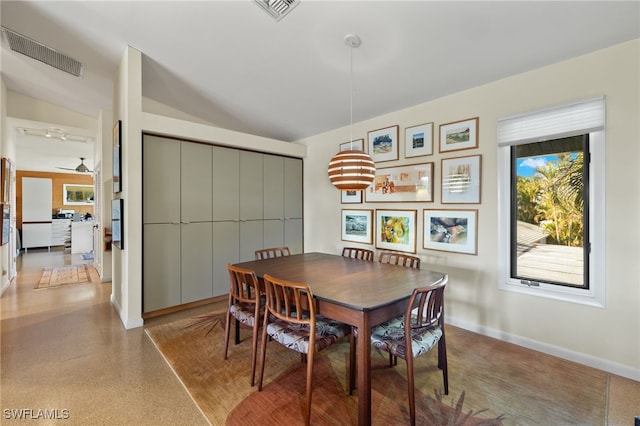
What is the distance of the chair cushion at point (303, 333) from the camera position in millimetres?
1842

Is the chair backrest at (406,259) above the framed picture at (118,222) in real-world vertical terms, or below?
below

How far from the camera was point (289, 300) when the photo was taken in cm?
190

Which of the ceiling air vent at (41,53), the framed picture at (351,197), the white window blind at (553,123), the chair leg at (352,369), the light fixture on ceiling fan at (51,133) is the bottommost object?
the chair leg at (352,369)

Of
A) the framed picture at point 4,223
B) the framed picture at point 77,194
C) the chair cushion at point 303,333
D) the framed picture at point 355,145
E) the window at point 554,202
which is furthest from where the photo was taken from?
the framed picture at point 77,194

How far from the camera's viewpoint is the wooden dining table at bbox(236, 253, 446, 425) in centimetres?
160

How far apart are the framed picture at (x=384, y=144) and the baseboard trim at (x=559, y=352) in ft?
7.17

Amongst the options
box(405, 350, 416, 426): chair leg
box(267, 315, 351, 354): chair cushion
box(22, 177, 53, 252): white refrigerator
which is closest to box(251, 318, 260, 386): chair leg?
box(267, 315, 351, 354): chair cushion

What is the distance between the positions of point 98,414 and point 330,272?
182cm

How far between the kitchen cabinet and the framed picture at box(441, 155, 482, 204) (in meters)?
2.63

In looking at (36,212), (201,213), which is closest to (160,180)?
(201,213)

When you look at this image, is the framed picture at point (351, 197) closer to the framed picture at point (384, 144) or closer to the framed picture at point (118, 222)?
the framed picture at point (384, 144)

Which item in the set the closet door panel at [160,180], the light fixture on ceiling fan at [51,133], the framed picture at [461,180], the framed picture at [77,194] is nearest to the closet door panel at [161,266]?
the closet door panel at [160,180]

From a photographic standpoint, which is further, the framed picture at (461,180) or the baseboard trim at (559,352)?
the framed picture at (461,180)

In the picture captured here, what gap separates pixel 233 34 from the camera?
269 centimetres
